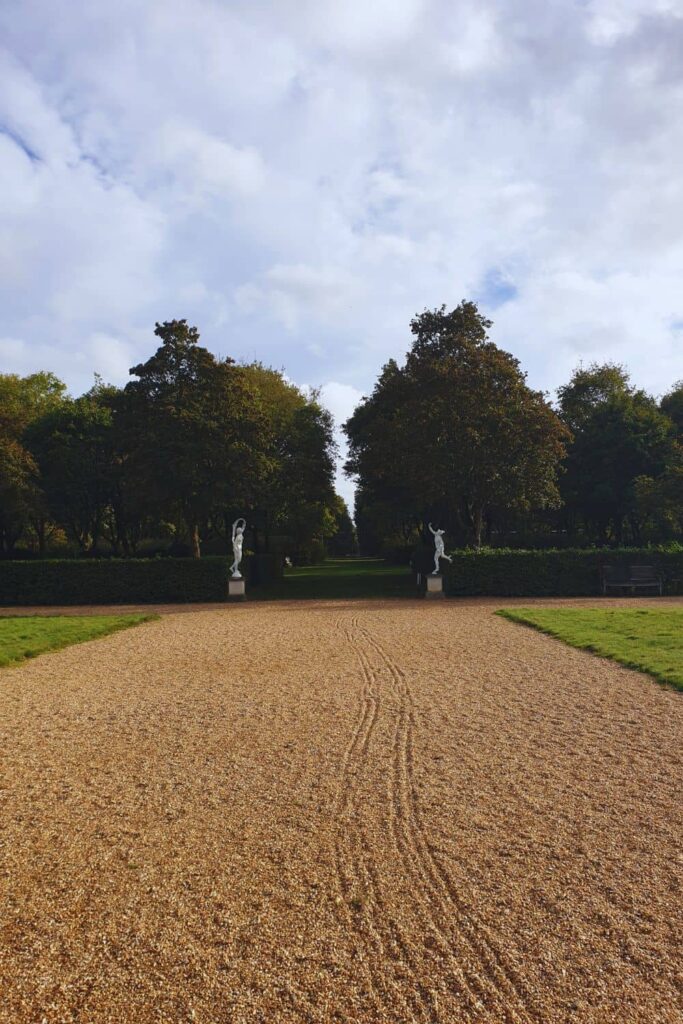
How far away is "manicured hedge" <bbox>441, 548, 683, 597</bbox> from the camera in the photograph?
21688 millimetres

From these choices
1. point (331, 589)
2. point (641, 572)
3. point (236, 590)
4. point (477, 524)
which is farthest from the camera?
point (331, 589)

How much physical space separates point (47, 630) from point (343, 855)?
1180 centimetres

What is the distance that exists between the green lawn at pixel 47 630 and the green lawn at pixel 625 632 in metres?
8.83

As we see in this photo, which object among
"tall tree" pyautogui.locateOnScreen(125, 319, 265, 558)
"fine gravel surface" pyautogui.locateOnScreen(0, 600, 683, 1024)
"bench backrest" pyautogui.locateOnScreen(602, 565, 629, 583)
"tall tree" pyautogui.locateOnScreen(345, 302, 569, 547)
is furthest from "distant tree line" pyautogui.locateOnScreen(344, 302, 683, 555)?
"fine gravel surface" pyautogui.locateOnScreen(0, 600, 683, 1024)

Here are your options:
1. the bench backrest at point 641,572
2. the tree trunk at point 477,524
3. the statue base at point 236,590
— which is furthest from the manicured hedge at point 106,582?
the bench backrest at point 641,572

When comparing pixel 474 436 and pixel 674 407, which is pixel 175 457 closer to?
pixel 474 436

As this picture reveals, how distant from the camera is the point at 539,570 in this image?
2177 cm

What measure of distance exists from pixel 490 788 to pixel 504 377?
21665mm

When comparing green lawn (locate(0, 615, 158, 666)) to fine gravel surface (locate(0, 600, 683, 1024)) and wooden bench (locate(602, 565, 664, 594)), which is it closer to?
fine gravel surface (locate(0, 600, 683, 1024))

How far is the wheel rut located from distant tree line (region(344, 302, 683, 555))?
18797mm

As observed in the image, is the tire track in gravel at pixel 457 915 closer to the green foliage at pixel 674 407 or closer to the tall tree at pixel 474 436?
the tall tree at pixel 474 436

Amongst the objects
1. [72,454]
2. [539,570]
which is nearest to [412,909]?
[539,570]

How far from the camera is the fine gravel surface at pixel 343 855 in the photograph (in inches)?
113

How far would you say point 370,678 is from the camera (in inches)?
364
